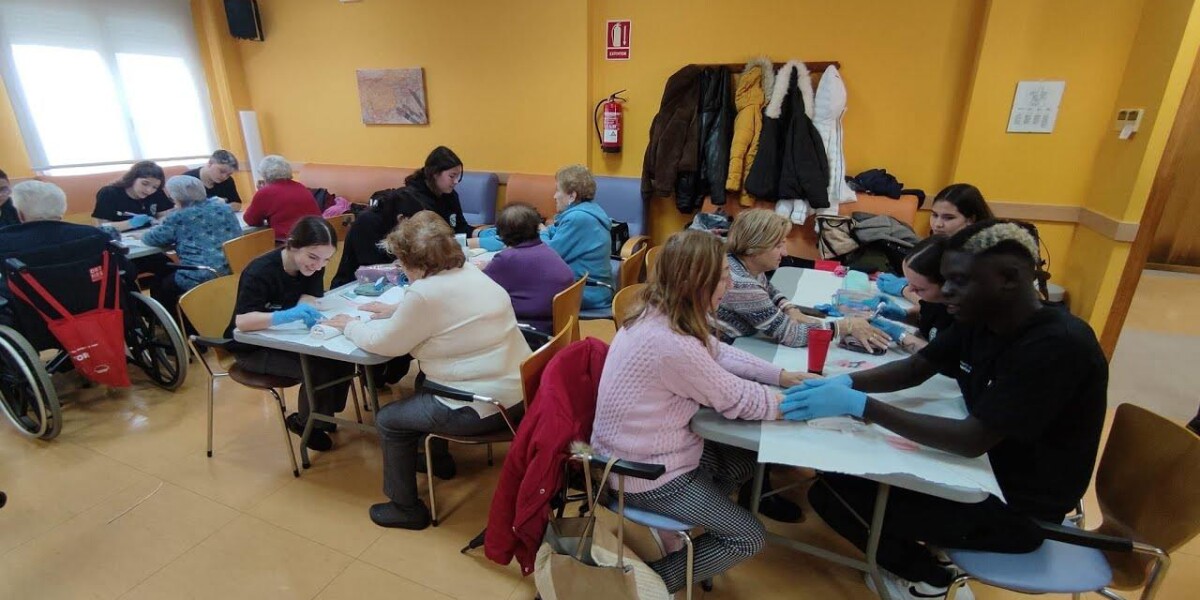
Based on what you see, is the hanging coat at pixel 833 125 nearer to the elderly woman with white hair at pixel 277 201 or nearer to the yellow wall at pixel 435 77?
the yellow wall at pixel 435 77

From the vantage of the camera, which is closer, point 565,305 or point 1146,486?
point 1146,486

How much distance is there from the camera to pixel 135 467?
101 inches

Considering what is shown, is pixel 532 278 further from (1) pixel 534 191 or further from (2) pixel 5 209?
(2) pixel 5 209

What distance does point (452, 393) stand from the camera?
193cm

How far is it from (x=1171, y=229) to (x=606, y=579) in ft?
23.9

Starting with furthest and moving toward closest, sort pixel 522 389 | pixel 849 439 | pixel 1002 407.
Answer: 1. pixel 522 389
2. pixel 849 439
3. pixel 1002 407

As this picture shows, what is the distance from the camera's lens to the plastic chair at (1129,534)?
1311 mm

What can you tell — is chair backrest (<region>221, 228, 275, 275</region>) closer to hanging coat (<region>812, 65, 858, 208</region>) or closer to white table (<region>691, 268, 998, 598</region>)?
white table (<region>691, 268, 998, 598</region>)

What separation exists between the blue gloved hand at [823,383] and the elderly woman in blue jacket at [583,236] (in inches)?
69.8

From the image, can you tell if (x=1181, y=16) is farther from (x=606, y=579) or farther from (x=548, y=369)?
(x=606, y=579)

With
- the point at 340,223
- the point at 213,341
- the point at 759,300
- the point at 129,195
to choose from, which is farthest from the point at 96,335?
the point at 759,300

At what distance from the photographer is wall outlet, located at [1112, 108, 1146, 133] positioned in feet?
10.2

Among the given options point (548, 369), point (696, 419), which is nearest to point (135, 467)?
point (548, 369)

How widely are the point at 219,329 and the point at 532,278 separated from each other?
1.47 meters
